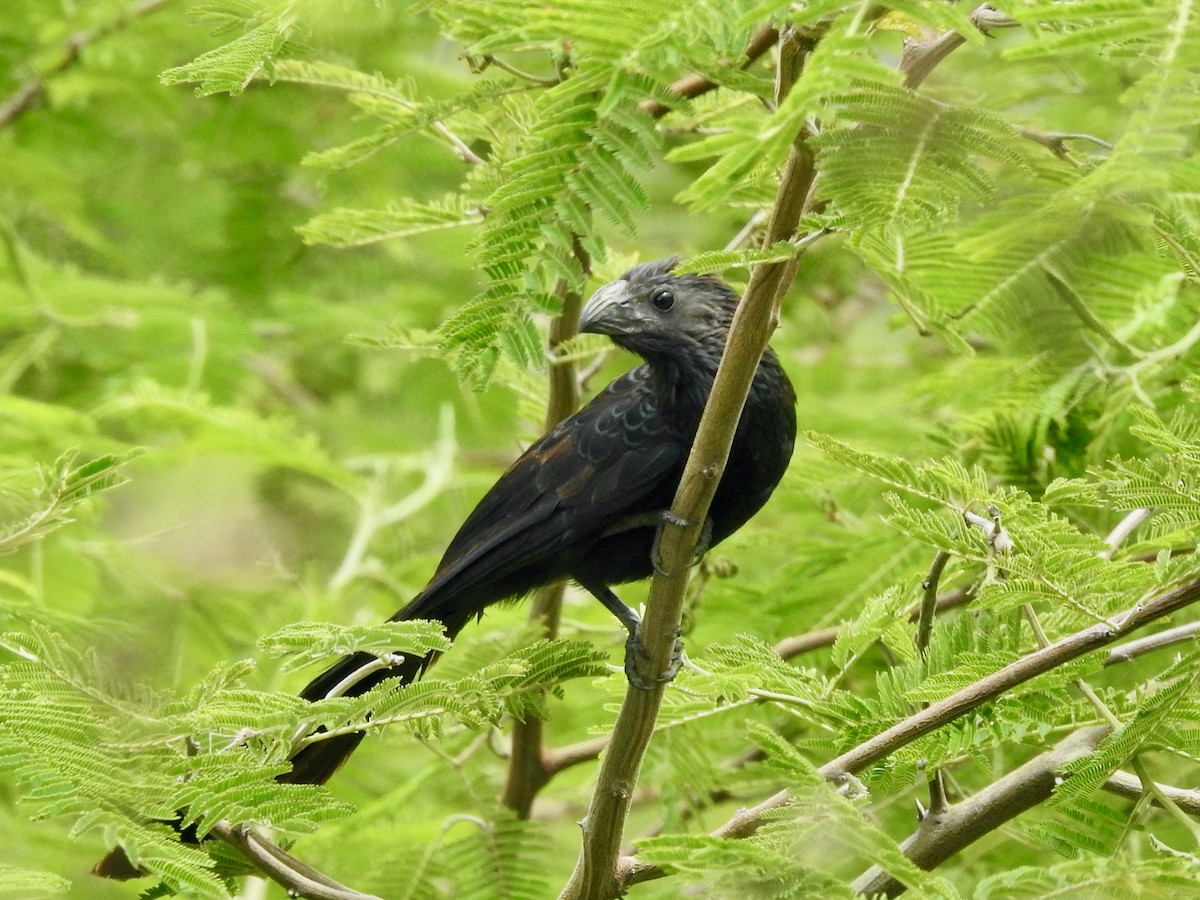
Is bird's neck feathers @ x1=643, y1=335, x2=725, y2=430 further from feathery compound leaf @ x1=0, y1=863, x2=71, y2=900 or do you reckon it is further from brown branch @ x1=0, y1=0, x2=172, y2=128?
brown branch @ x1=0, y1=0, x2=172, y2=128

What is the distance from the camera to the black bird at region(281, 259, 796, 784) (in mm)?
3395

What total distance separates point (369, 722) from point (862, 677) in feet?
7.50

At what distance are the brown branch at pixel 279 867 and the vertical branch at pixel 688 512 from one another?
0.47 m

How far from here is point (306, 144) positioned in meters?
6.43

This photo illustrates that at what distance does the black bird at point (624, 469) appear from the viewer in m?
3.39

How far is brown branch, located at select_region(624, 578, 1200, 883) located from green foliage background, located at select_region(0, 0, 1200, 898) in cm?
7

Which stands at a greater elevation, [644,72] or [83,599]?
[644,72]

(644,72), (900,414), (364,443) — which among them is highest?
(644,72)

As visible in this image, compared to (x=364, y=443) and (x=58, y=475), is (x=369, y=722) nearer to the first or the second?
(x=58, y=475)

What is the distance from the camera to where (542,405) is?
437 centimetres

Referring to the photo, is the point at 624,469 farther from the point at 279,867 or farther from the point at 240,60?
the point at 240,60

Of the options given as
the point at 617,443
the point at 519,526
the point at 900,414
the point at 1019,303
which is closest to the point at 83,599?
the point at 519,526

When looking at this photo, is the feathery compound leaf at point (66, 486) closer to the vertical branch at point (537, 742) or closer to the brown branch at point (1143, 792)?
the vertical branch at point (537, 742)

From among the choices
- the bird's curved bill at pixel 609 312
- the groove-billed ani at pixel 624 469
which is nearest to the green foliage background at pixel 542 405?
the groove-billed ani at pixel 624 469
